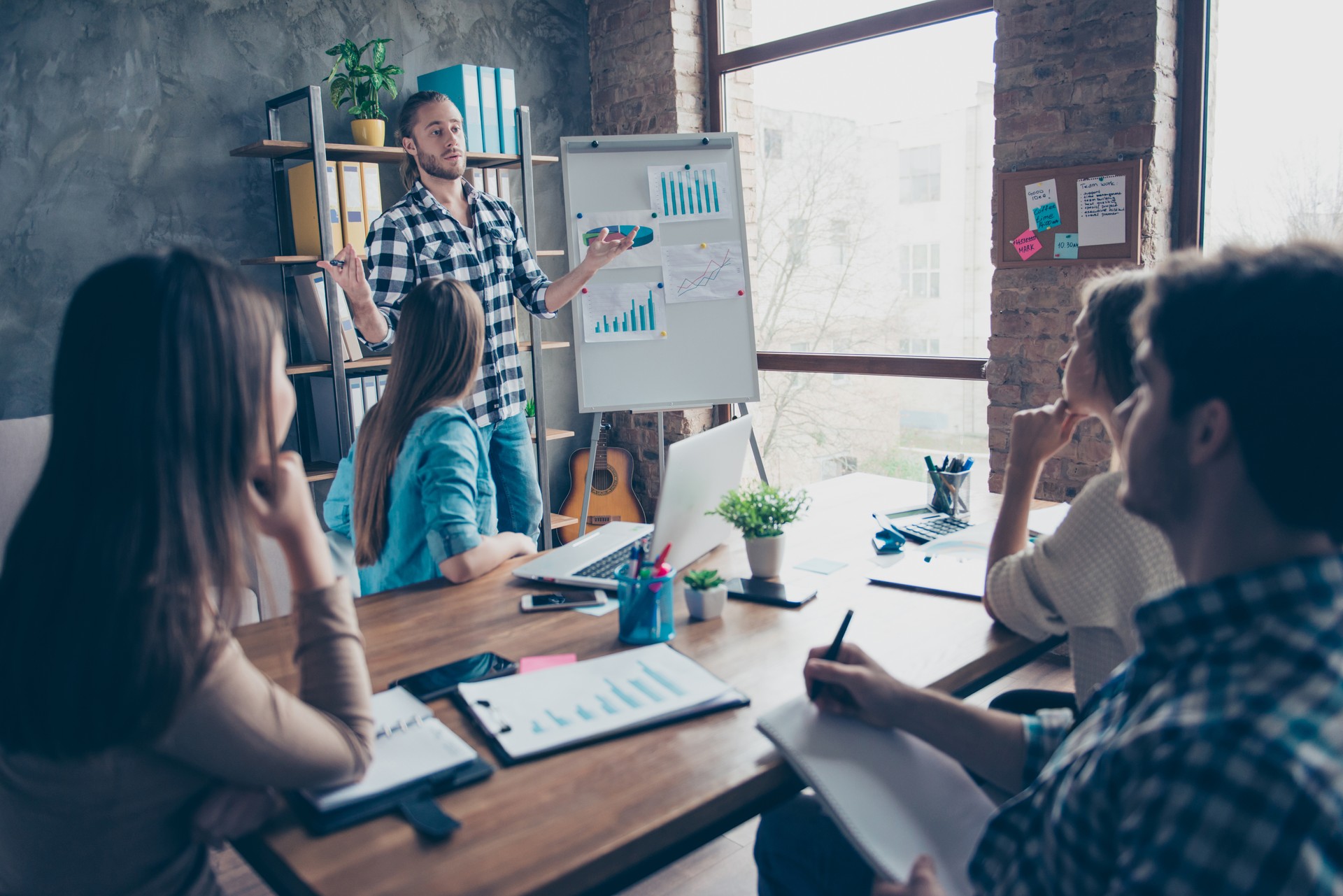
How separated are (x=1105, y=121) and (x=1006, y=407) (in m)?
0.90

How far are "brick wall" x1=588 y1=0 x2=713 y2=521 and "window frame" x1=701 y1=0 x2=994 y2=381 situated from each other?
67mm

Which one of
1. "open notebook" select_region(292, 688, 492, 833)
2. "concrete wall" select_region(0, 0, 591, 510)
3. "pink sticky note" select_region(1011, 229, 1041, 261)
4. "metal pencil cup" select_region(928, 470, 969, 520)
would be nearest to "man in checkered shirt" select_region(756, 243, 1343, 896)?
"open notebook" select_region(292, 688, 492, 833)

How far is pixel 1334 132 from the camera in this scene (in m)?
2.65

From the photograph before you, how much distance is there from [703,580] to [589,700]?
1.15ft

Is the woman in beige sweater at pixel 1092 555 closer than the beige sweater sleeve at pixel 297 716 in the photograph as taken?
No

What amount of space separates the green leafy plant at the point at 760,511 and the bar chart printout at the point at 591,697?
1.23ft

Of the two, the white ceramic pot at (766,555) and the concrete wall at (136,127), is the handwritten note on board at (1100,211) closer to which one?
the white ceramic pot at (766,555)

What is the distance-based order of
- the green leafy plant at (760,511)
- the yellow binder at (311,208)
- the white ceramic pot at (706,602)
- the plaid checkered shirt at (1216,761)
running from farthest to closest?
1. the yellow binder at (311,208)
2. the green leafy plant at (760,511)
3. the white ceramic pot at (706,602)
4. the plaid checkered shirt at (1216,761)

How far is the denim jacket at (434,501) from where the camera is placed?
5.37 feet

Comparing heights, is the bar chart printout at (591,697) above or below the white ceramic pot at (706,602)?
below

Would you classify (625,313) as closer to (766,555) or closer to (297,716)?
(766,555)

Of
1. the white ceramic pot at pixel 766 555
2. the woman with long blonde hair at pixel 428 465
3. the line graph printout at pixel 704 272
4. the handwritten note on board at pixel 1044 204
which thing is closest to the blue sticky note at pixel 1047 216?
the handwritten note on board at pixel 1044 204

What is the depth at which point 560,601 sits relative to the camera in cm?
153

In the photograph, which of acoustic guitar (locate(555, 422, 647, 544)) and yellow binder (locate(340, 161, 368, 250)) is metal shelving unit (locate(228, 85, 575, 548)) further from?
acoustic guitar (locate(555, 422, 647, 544))
